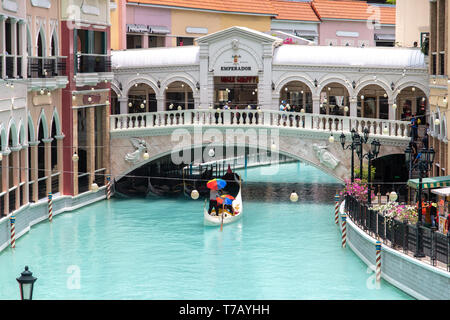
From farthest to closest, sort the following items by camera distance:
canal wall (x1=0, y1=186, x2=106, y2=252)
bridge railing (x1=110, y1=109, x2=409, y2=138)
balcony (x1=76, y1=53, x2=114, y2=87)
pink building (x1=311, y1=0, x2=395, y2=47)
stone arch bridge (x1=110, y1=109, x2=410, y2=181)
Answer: pink building (x1=311, y1=0, x2=395, y2=47) < stone arch bridge (x1=110, y1=109, x2=410, y2=181) < bridge railing (x1=110, y1=109, x2=409, y2=138) < balcony (x1=76, y1=53, x2=114, y2=87) < canal wall (x1=0, y1=186, x2=106, y2=252)

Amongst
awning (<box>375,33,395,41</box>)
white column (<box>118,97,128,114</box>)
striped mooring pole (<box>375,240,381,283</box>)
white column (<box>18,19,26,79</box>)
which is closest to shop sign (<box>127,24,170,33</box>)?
white column (<box>118,97,128,114</box>)

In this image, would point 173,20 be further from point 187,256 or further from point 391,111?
point 187,256

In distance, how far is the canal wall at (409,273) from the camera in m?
21.3

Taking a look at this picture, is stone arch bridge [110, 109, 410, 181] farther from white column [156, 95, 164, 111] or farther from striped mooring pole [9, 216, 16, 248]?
striped mooring pole [9, 216, 16, 248]

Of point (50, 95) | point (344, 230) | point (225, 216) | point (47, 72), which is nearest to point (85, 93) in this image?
point (50, 95)

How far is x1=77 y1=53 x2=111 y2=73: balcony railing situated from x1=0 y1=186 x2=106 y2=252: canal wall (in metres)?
4.43

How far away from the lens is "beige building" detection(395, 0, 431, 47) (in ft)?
132

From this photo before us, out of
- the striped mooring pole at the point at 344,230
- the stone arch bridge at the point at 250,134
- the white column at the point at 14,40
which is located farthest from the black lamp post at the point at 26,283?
the stone arch bridge at the point at 250,134

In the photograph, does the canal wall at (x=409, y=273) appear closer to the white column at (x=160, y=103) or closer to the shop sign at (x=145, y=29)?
the white column at (x=160, y=103)

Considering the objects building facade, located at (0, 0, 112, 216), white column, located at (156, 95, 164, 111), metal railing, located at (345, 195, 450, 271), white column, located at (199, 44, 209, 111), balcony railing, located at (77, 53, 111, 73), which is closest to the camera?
metal railing, located at (345, 195, 450, 271)

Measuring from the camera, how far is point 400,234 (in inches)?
939

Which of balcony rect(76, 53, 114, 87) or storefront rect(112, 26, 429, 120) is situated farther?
storefront rect(112, 26, 429, 120)
